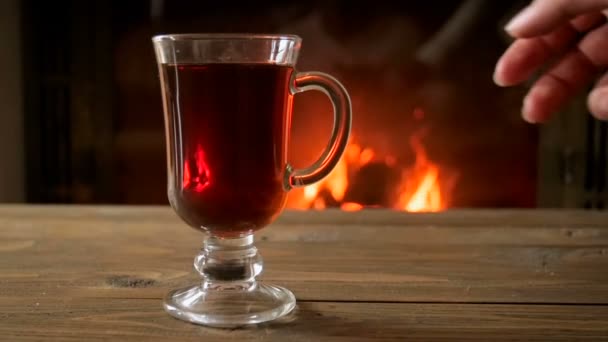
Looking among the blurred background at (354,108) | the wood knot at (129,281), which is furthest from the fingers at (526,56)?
the blurred background at (354,108)

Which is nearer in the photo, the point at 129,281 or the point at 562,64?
the point at 129,281

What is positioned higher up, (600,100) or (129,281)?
(600,100)

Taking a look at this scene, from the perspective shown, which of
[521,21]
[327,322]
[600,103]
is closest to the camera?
[327,322]

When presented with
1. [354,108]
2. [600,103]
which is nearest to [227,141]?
[600,103]

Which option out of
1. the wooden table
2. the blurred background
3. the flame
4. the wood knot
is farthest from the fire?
the flame

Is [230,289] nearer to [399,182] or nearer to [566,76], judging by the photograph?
[566,76]

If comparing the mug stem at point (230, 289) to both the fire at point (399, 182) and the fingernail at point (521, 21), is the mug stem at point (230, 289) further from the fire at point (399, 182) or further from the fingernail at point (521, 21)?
the fire at point (399, 182)

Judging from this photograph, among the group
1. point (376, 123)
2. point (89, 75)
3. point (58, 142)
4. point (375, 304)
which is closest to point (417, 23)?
point (376, 123)
